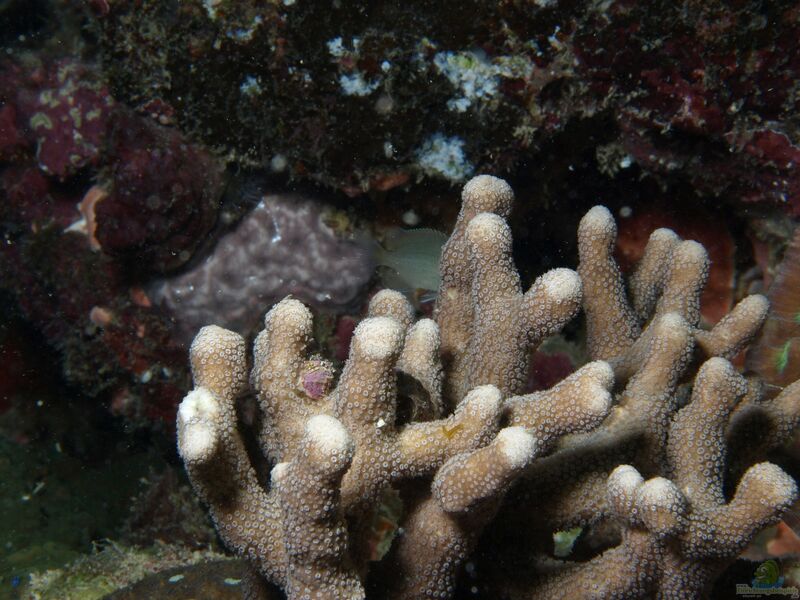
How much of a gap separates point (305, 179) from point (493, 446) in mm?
2921

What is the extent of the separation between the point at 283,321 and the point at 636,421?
51.0 inches

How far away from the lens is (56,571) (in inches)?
129

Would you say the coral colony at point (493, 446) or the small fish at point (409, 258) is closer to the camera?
the coral colony at point (493, 446)

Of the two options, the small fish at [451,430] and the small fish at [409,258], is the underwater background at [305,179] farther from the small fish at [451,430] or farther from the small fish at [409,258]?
the small fish at [451,430]

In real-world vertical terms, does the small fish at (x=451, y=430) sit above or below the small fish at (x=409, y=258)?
above

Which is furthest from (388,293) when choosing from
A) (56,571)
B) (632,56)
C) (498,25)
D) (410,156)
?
(56,571)

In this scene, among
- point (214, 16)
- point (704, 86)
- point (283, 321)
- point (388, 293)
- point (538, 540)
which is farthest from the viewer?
point (214, 16)

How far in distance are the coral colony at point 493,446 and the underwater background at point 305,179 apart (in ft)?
0.78

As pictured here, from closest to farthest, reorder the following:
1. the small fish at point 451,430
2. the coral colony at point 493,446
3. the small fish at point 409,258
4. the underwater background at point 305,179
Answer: the coral colony at point 493,446 → the small fish at point 451,430 → the underwater background at point 305,179 → the small fish at point 409,258

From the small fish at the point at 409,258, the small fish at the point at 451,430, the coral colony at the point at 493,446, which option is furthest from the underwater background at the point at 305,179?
the small fish at the point at 451,430

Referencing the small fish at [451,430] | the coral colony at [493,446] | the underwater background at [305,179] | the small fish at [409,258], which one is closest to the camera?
the coral colony at [493,446]

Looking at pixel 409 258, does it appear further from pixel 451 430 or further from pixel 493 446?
pixel 493 446

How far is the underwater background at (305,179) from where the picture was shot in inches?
115

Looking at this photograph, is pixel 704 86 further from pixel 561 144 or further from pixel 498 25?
pixel 498 25
